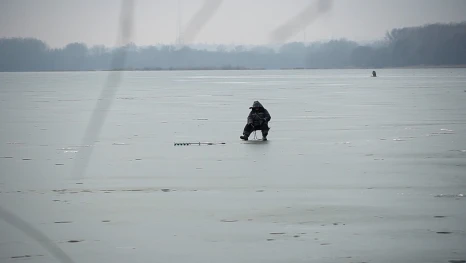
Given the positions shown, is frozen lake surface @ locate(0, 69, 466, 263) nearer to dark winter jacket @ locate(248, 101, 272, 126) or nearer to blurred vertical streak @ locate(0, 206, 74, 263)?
blurred vertical streak @ locate(0, 206, 74, 263)

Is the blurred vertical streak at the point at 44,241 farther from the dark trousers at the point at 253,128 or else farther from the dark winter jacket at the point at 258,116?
the dark trousers at the point at 253,128

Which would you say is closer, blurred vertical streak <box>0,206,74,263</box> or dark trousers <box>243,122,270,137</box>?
blurred vertical streak <box>0,206,74,263</box>

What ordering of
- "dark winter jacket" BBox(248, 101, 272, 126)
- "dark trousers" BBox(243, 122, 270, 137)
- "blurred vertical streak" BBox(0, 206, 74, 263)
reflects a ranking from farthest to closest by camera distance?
1. "dark trousers" BBox(243, 122, 270, 137)
2. "dark winter jacket" BBox(248, 101, 272, 126)
3. "blurred vertical streak" BBox(0, 206, 74, 263)

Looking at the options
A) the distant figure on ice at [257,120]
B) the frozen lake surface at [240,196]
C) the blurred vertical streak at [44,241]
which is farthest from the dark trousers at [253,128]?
the blurred vertical streak at [44,241]

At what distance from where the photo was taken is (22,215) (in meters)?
10.8

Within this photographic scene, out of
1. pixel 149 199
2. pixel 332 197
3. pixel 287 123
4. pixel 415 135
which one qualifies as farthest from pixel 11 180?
pixel 287 123

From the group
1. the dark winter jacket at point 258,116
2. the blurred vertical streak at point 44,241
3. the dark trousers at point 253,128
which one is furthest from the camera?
the dark trousers at point 253,128

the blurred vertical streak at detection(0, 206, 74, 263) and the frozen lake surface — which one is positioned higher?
the blurred vertical streak at detection(0, 206, 74, 263)

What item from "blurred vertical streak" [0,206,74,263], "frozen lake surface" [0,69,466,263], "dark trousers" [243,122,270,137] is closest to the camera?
"blurred vertical streak" [0,206,74,263]

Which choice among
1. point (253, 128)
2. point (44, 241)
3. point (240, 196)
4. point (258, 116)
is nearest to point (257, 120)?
point (258, 116)

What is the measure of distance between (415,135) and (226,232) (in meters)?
15.5

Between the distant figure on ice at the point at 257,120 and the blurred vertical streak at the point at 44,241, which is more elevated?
the blurred vertical streak at the point at 44,241

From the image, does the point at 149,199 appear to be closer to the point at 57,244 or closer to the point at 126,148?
the point at 57,244

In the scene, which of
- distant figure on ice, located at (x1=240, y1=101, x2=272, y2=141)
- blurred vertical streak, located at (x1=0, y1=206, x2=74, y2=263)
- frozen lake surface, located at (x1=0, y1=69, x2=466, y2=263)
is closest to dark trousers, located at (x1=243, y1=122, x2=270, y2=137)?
distant figure on ice, located at (x1=240, y1=101, x2=272, y2=141)
